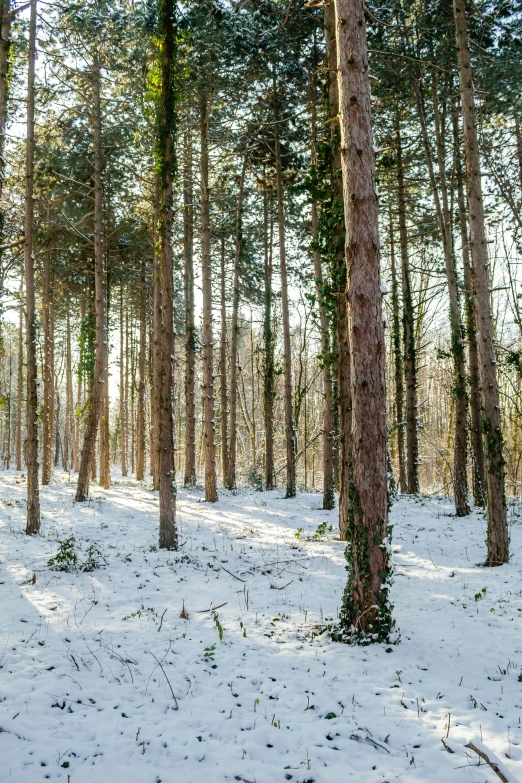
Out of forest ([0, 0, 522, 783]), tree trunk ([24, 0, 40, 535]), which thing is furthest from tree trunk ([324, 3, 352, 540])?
tree trunk ([24, 0, 40, 535])

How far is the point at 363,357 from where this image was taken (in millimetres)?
5094

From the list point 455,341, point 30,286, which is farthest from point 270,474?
point 30,286

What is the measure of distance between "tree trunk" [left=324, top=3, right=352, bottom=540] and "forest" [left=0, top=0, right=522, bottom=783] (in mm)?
61

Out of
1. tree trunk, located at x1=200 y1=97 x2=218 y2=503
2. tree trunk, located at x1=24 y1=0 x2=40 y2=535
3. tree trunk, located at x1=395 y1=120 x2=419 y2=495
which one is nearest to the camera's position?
tree trunk, located at x1=24 y1=0 x2=40 y2=535

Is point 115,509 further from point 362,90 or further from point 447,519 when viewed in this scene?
point 362,90

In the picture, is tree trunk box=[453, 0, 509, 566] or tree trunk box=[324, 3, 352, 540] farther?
tree trunk box=[324, 3, 352, 540]

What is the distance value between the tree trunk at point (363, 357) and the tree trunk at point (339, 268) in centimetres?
318

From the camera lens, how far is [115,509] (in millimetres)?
14023

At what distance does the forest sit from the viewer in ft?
11.7

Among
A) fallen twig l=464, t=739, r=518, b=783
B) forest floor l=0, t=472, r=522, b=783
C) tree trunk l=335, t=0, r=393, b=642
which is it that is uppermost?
tree trunk l=335, t=0, r=393, b=642

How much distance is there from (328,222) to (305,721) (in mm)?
8141

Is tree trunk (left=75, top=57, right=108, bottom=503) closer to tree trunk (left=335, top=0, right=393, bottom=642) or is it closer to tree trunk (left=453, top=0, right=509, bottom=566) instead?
tree trunk (left=453, top=0, right=509, bottom=566)

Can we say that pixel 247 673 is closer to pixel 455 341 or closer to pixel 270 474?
pixel 455 341

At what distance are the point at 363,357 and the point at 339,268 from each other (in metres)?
4.03
